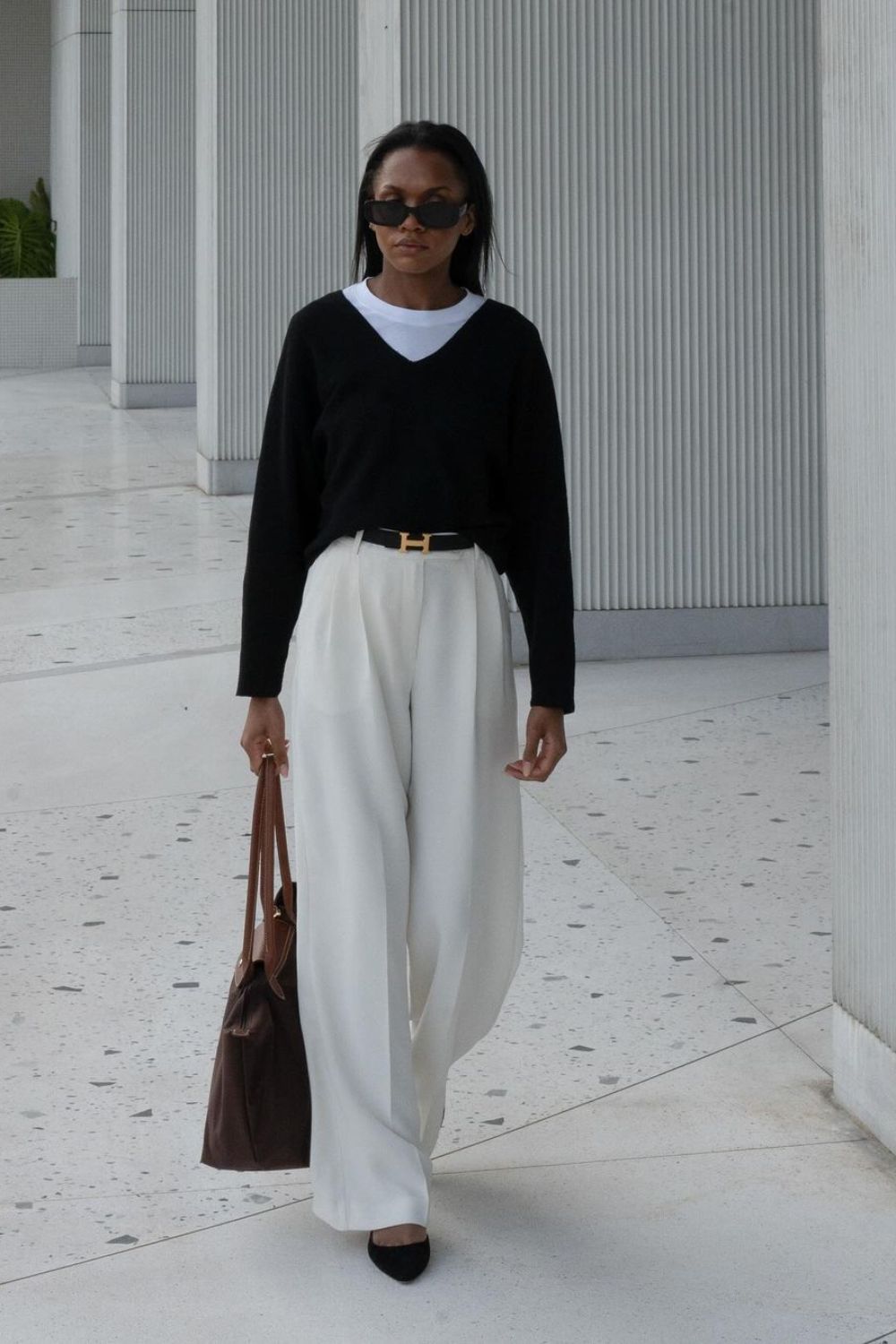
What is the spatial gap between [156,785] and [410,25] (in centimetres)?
289

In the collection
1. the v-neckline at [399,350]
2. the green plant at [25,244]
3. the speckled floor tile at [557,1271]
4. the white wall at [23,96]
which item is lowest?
the speckled floor tile at [557,1271]

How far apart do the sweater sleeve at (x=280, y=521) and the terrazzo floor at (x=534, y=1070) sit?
86 cm

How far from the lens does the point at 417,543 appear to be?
256cm

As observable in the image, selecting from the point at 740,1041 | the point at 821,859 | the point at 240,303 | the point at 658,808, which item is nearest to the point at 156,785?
the point at 658,808

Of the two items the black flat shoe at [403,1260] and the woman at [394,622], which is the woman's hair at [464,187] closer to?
the woman at [394,622]

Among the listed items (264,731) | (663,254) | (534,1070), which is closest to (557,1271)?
(534,1070)

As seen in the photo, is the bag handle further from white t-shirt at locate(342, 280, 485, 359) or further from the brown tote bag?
white t-shirt at locate(342, 280, 485, 359)

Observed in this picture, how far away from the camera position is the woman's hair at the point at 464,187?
2537 mm

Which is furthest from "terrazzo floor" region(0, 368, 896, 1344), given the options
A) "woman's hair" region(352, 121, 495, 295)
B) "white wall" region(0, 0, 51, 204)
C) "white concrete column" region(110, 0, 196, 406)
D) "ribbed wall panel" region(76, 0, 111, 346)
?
"white wall" region(0, 0, 51, 204)

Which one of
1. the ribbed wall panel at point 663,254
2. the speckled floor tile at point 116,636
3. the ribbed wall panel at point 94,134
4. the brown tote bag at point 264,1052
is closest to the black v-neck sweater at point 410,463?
the brown tote bag at point 264,1052

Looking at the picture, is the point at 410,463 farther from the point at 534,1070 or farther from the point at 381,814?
the point at 534,1070

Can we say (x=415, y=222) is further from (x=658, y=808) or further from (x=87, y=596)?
(x=87, y=596)

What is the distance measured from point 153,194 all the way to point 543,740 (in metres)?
13.6

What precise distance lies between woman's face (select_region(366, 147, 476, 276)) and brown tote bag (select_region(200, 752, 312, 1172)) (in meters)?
0.77
